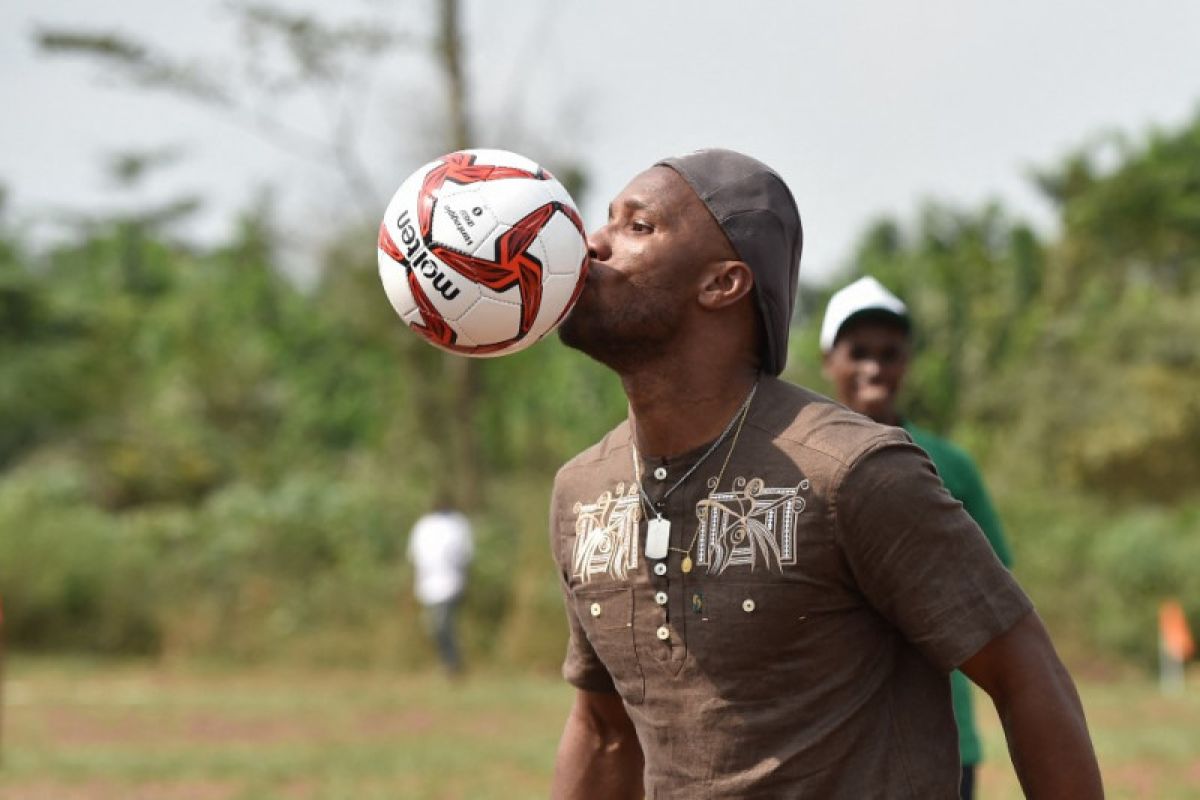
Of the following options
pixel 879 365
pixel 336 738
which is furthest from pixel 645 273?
pixel 336 738

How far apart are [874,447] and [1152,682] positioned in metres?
17.5

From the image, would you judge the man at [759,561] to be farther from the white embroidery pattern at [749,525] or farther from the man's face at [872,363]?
the man's face at [872,363]

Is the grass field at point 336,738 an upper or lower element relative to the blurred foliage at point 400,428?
lower

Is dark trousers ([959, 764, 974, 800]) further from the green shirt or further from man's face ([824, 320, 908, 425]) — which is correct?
man's face ([824, 320, 908, 425])

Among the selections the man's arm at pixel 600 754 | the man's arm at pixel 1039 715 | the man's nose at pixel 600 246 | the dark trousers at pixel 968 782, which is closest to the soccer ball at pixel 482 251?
the man's nose at pixel 600 246

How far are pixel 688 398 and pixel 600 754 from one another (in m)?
0.89

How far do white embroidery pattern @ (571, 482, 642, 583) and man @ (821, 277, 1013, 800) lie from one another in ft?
6.75

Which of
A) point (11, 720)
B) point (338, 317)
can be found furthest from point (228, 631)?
point (338, 317)

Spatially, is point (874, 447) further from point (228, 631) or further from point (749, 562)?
point (228, 631)

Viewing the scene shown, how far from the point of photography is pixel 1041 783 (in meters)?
2.71

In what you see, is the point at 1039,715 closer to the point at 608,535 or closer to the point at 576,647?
the point at 608,535

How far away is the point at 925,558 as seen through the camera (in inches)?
107

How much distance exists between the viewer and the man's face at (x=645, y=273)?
3.02m

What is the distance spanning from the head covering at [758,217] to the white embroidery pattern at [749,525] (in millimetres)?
341
